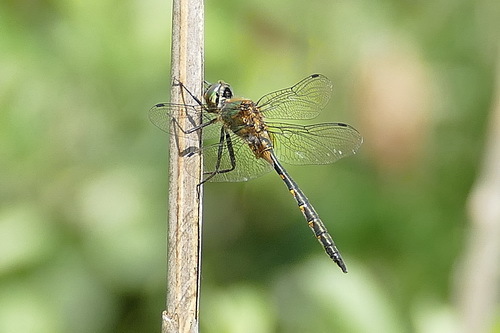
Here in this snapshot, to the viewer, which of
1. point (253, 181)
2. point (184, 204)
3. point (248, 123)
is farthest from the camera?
point (253, 181)

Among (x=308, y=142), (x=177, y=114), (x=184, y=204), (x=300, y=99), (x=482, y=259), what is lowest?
(x=482, y=259)

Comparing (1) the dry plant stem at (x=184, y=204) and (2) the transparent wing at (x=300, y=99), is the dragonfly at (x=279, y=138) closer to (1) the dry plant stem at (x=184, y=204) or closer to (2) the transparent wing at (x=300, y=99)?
(2) the transparent wing at (x=300, y=99)

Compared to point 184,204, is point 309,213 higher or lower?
higher

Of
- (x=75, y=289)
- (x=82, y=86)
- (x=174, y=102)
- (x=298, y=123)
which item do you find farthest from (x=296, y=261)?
(x=174, y=102)

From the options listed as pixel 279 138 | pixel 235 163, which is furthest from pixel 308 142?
pixel 235 163

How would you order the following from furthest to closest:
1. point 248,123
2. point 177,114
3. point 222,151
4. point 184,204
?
point 248,123 < point 222,151 < point 177,114 < point 184,204

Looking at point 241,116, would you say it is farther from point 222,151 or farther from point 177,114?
point 177,114
